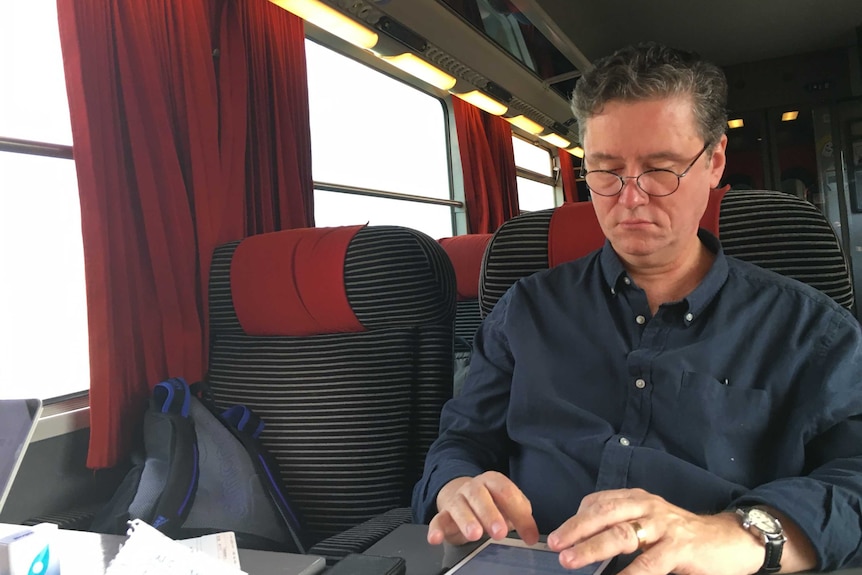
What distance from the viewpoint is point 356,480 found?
160 centimetres

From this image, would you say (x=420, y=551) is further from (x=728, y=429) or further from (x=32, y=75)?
(x=32, y=75)

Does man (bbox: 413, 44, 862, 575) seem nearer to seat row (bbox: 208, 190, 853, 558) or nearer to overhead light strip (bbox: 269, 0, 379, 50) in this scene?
→ seat row (bbox: 208, 190, 853, 558)

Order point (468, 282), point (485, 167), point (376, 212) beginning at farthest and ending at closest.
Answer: point (485, 167) < point (376, 212) < point (468, 282)

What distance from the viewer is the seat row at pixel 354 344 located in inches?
57.6

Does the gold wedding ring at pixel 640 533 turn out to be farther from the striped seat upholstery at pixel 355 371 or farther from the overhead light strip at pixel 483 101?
the overhead light strip at pixel 483 101

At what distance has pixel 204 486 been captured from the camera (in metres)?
1.54

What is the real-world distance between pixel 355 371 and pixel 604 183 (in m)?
0.80

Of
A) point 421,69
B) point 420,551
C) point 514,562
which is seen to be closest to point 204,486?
point 420,551

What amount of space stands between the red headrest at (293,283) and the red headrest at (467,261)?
1.10 m

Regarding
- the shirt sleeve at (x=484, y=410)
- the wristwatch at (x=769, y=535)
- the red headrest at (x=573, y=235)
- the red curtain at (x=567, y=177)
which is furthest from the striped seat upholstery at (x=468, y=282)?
the red curtain at (x=567, y=177)

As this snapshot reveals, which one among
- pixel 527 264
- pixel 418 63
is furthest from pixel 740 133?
pixel 527 264

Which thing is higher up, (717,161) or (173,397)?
(717,161)

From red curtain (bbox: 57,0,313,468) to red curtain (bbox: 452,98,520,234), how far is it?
2.57 metres

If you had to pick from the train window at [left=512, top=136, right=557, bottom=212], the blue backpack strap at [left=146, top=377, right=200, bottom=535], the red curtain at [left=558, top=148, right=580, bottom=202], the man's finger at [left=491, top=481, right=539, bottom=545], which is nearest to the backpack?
the blue backpack strap at [left=146, top=377, right=200, bottom=535]
